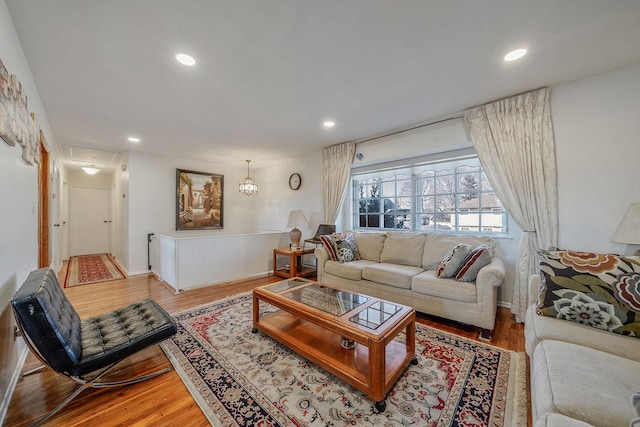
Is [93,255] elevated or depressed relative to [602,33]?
depressed

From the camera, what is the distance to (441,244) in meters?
3.12

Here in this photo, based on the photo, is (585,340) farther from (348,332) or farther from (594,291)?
(348,332)

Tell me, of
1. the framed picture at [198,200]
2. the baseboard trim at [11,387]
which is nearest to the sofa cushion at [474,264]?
the baseboard trim at [11,387]

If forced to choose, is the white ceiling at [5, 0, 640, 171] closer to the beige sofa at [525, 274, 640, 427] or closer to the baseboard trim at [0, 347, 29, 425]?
the beige sofa at [525, 274, 640, 427]

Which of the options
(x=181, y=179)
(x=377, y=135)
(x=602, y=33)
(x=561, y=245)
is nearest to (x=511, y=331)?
(x=561, y=245)

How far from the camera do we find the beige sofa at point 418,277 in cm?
237

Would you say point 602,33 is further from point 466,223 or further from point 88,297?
point 88,297

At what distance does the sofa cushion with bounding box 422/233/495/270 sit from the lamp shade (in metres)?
1.03

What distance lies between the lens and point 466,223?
342 centimetres

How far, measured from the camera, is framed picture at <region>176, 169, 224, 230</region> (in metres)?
5.30

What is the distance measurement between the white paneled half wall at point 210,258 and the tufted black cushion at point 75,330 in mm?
1577

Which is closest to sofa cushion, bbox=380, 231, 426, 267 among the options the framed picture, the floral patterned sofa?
the floral patterned sofa

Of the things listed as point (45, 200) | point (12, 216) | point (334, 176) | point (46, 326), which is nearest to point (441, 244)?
point (334, 176)

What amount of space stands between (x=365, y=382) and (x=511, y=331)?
6.07 ft
